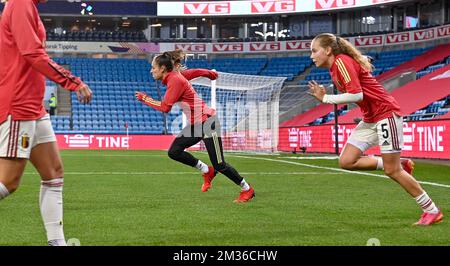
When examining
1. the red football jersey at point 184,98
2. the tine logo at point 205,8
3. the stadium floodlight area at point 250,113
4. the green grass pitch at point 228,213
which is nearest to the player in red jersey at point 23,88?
the green grass pitch at point 228,213

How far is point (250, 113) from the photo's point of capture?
30781 mm

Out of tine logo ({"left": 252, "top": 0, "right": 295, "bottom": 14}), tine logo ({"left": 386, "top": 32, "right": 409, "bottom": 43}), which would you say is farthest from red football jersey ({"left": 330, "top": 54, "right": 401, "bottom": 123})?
tine logo ({"left": 252, "top": 0, "right": 295, "bottom": 14})

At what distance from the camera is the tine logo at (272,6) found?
166ft

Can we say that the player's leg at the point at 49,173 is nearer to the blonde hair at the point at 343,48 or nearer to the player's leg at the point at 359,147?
the blonde hair at the point at 343,48

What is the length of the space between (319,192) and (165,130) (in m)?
30.4

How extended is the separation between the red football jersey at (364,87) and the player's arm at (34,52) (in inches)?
126

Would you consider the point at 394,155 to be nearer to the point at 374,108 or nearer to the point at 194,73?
the point at 374,108

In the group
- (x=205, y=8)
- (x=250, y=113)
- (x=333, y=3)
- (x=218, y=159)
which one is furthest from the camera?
(x=205, y=8)

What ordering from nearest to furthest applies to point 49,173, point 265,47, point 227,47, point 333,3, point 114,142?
point 49,173 < point 114,142 < point 333,3 < point 265,47 < point 227,47

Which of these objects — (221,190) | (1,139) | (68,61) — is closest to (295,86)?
(68,61)

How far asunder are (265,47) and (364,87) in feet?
147

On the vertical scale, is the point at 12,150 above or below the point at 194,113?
below

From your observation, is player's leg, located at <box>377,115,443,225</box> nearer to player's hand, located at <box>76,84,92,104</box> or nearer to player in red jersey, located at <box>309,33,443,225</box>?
player in red jersey, located at <box>309,33,443,225</box>

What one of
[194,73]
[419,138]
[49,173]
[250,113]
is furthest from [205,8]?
[49,173]
